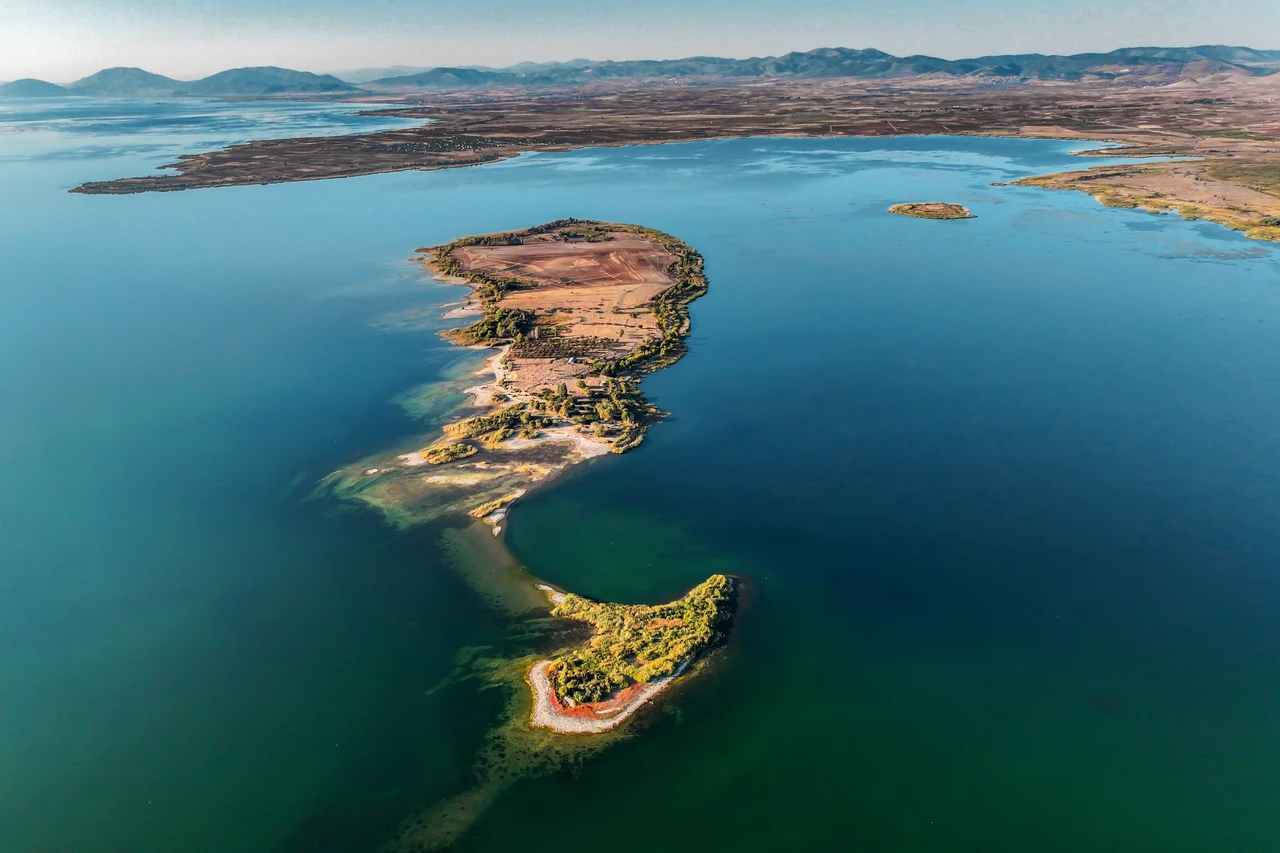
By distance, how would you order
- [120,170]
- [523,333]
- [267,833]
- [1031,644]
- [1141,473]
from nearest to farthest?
[267,833]
[1031,644]
[1141,473]
[523,333]
[120,170]

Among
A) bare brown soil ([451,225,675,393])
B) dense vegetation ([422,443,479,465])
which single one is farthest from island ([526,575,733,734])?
bare brown soil ([451,225,675,393])

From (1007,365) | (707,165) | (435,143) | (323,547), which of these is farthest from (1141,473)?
(435,143)

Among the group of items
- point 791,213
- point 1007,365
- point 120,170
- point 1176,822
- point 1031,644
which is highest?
point 120,170

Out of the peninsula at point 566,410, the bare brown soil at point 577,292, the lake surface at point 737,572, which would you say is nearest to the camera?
the lake surface at point 737,572

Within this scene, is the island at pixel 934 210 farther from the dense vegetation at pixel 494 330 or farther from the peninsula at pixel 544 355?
the dense vegetation at pixel 494 330

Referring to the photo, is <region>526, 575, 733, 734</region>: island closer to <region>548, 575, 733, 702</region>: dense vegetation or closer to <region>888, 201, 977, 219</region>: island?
<region>548, 575, 733, 702</region>: dense vegetation

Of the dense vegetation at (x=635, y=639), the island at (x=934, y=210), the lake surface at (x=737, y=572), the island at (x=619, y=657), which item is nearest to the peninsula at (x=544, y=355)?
the lake surface at (x=737, y=572)

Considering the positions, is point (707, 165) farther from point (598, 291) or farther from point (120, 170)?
point (120, 170)
